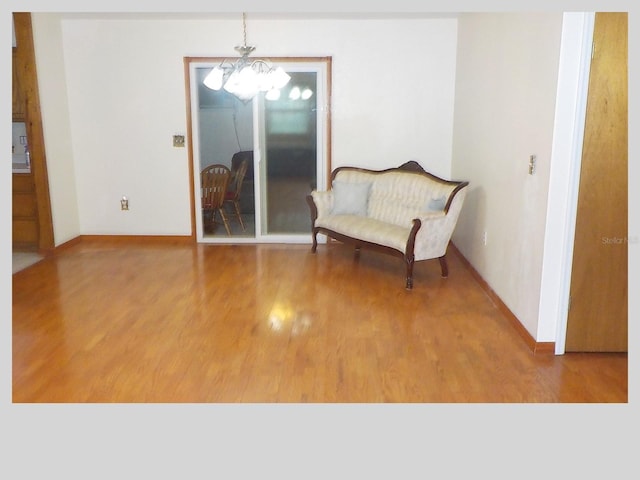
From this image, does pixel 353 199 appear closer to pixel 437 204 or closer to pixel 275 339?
pixel 437 204

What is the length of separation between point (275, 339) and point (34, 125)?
3600 millimetres

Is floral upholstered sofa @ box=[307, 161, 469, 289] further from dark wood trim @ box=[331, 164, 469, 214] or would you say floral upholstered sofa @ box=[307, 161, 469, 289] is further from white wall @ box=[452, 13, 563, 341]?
white wall @ box=[452, 13, 563, 341]

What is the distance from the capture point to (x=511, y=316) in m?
3.74

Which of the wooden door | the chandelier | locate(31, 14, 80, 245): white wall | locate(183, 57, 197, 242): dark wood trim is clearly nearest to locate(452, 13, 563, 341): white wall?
the wooden door

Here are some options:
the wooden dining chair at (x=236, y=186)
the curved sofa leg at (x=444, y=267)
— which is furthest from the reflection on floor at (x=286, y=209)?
the curved sofa leg at (x=444, y=267)

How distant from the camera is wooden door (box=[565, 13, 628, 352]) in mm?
2889

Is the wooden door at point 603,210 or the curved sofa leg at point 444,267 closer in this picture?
the wooden door at point 603,210

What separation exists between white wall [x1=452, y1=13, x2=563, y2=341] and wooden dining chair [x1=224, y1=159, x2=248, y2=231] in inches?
92.0

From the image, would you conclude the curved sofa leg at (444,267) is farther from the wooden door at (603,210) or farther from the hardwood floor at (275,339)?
the wooden door at (603,210)

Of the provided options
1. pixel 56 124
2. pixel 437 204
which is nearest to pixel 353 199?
pixel 437 204

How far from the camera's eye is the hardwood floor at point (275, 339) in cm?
285

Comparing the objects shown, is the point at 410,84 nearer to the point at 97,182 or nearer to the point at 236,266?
the point at 236,266

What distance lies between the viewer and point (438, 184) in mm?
4902

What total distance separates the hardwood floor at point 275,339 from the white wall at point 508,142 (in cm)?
34
